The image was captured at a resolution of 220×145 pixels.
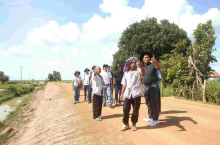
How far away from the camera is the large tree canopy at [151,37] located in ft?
82.7

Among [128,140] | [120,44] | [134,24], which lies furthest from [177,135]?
[120,44]

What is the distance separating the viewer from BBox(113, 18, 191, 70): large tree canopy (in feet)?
82.7

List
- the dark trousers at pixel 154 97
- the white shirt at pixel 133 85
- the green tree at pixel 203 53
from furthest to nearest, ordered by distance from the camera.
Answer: the green tree at pixel 203 53, the dark trousers at pixel 154 97, the white shirt at pixel 133 85

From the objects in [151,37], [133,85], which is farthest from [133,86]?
[151,37]

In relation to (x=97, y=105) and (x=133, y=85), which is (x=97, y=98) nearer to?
(x=97, y=105)

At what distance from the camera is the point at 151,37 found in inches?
990

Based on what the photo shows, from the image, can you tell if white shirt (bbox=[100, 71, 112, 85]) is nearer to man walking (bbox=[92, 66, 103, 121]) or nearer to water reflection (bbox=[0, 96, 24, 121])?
man walking (bbox=[92, 66, 103, 121])

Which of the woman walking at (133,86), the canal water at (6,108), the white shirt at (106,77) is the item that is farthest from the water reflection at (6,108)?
the woman walking at (133,86)

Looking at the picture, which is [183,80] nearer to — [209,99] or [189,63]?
[189,63]

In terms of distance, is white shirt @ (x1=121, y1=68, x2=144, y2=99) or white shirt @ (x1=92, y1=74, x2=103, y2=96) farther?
white shirt @ (x1=92, y1=74, x2=103, y2=96)

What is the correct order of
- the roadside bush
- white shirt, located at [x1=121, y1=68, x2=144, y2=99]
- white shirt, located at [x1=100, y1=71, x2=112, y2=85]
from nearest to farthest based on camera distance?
white shirt, located at [x1=121, y1=68, x2=144, y2=99] < white shirt, located at [x1=100, y1=71, x2=112, y2=85] < the roadside bush

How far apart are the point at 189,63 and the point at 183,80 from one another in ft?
3.84

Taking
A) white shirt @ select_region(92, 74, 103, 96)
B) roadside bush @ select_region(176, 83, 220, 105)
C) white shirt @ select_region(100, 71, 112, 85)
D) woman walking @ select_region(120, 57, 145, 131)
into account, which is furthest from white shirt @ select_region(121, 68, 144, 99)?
roadside bush @ select_region(176, 83, 220, 105)

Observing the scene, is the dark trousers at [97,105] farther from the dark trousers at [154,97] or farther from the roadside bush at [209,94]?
the roadside bush at [209,94]
